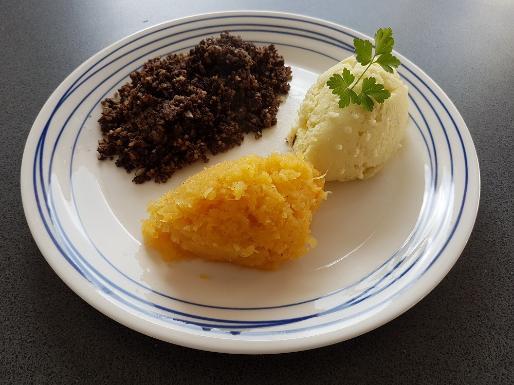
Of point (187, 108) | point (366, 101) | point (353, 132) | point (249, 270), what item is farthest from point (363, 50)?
point (249, 270)

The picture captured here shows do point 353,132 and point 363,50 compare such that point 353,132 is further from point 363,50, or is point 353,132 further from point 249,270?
point 249,270

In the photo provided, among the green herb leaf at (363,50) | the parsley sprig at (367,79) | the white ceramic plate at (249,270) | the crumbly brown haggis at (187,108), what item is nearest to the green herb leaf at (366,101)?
the parsley sprig at (367,79)

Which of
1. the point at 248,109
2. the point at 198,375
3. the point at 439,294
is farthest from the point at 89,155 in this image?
the point at 439,294

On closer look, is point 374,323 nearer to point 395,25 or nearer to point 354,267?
point 354,267

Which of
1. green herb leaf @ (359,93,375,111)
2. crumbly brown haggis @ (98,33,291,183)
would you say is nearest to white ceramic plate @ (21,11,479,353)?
crumbly brown haggis @ (98,33,291,183)

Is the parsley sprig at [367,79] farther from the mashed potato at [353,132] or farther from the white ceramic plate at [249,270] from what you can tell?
the white ceramic plate at [249,270]

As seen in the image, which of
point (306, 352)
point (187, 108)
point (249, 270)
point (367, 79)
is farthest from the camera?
point (187, 108)
